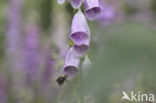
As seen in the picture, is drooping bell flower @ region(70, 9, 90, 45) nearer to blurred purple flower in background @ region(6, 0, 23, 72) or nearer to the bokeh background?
the bokeh background

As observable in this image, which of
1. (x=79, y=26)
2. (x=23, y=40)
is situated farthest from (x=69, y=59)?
(x=23, y=40)

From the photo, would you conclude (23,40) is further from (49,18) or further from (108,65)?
(108,65)

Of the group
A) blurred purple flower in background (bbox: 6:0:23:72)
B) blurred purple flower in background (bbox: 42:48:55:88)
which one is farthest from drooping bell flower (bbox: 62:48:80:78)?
blurred purple flower in background (bbox: 6:0:23:72)

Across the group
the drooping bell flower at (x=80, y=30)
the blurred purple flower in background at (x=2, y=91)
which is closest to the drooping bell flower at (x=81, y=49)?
the drooping bell flower at (x=80, y=30)

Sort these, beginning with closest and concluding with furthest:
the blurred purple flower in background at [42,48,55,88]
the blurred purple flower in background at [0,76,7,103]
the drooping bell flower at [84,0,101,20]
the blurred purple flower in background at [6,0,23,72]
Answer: the drooping bell flower at [84,0,101,20] → the blurred purple flower in background at [42,48,55,88] → the blurred purple flower in background at [0,76,7,103] → the blurred purple flower in background at [6,0,23,72]

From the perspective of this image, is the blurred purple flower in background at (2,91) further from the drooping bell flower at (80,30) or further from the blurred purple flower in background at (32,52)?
the drooping bell flower at (80,30)

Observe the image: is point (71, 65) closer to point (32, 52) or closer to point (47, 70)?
point (47, 70)
